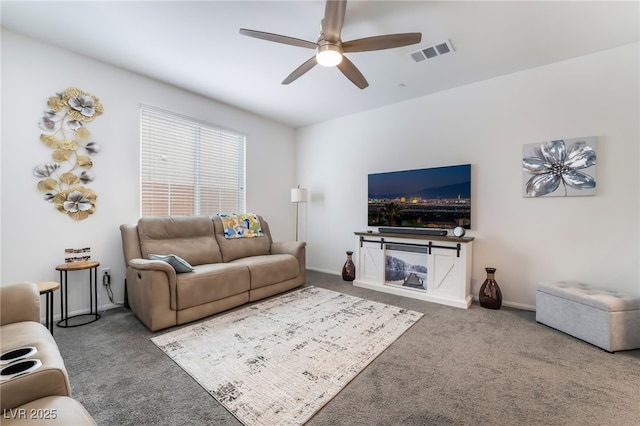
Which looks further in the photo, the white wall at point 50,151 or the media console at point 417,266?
the media console at point 417,266

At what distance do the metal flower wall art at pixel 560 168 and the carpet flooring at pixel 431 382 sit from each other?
152 cm

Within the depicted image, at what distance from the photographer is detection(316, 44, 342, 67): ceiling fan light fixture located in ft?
6.85

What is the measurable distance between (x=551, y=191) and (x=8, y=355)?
14.6 feet

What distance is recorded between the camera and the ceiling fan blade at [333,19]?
1744 millimetres

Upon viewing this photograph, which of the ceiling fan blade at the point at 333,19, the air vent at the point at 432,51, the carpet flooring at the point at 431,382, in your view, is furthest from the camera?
the air vent at the point at 432,51

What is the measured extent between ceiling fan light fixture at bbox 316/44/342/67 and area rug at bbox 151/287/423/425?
239cm

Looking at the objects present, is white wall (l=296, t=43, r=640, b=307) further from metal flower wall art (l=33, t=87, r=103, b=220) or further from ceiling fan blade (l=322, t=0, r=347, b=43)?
metal flower wall art (l=33, t=87, r=103, b=220)

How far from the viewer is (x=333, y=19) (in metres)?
1.88

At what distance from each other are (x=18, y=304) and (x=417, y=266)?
3.71 m

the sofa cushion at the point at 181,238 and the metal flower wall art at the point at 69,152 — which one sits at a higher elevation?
the metal flower wall art at the point at 69,152

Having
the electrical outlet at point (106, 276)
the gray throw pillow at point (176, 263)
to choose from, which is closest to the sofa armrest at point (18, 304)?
the gray throw pillow at point (176, 263)

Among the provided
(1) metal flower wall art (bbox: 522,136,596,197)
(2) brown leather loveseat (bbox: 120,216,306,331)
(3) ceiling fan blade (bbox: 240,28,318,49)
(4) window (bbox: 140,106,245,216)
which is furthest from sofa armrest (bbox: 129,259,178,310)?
(1) metal flower wall art (bbox: 522,136,596,197)

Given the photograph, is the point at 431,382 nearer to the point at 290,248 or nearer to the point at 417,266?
the point at 417,266

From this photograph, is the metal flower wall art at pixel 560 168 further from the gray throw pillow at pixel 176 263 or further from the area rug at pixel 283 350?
the gray throw pillow at pixel 176 263
